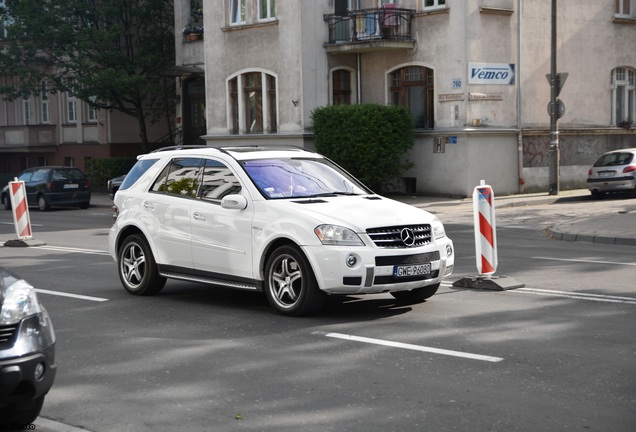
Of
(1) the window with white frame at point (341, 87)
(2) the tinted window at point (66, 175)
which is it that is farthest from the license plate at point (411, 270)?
(2) the tinted window at point (66, 175)

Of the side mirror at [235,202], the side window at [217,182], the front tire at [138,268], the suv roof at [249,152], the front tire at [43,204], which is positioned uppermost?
the suv roof at [249,152]

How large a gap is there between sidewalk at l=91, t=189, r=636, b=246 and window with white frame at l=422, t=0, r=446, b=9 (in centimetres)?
586

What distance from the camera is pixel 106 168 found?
137 feet

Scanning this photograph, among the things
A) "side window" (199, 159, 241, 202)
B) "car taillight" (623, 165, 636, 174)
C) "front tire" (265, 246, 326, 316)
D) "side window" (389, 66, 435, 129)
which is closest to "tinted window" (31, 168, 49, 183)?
"side window" (389, 66, 435, 129)

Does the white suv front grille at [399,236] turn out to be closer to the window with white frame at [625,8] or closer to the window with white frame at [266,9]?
the window with white frame at [266,9]

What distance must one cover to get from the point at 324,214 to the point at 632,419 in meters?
4.23

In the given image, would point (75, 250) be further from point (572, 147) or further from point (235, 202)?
point (572, 147)

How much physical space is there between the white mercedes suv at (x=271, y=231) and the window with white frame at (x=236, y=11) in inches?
932

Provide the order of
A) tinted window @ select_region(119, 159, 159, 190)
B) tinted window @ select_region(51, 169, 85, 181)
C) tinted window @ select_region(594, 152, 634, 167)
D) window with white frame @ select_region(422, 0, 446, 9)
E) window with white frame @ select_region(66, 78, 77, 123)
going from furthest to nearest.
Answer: window with white frame @ select_region(66, 78, 77, 123), tinted window @ select_region(51, 169, 85, 181), window with white frame @ select_region(422, 0, 446, 9), tinted window @ select_region(594, 152, 634, 167), tinted window @ select_region(119, 159, 159, 190)

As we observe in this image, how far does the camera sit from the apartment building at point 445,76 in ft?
100.0

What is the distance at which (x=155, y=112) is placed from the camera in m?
43.0

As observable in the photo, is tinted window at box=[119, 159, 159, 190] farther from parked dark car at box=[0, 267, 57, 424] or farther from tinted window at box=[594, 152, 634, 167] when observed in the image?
tinted window at box=[594, 152, 634, 167]

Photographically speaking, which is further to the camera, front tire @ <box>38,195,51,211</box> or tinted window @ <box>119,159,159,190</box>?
front tire @ <box>38,195,51,211</box>

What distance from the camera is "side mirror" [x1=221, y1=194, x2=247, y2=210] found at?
10188 mm
